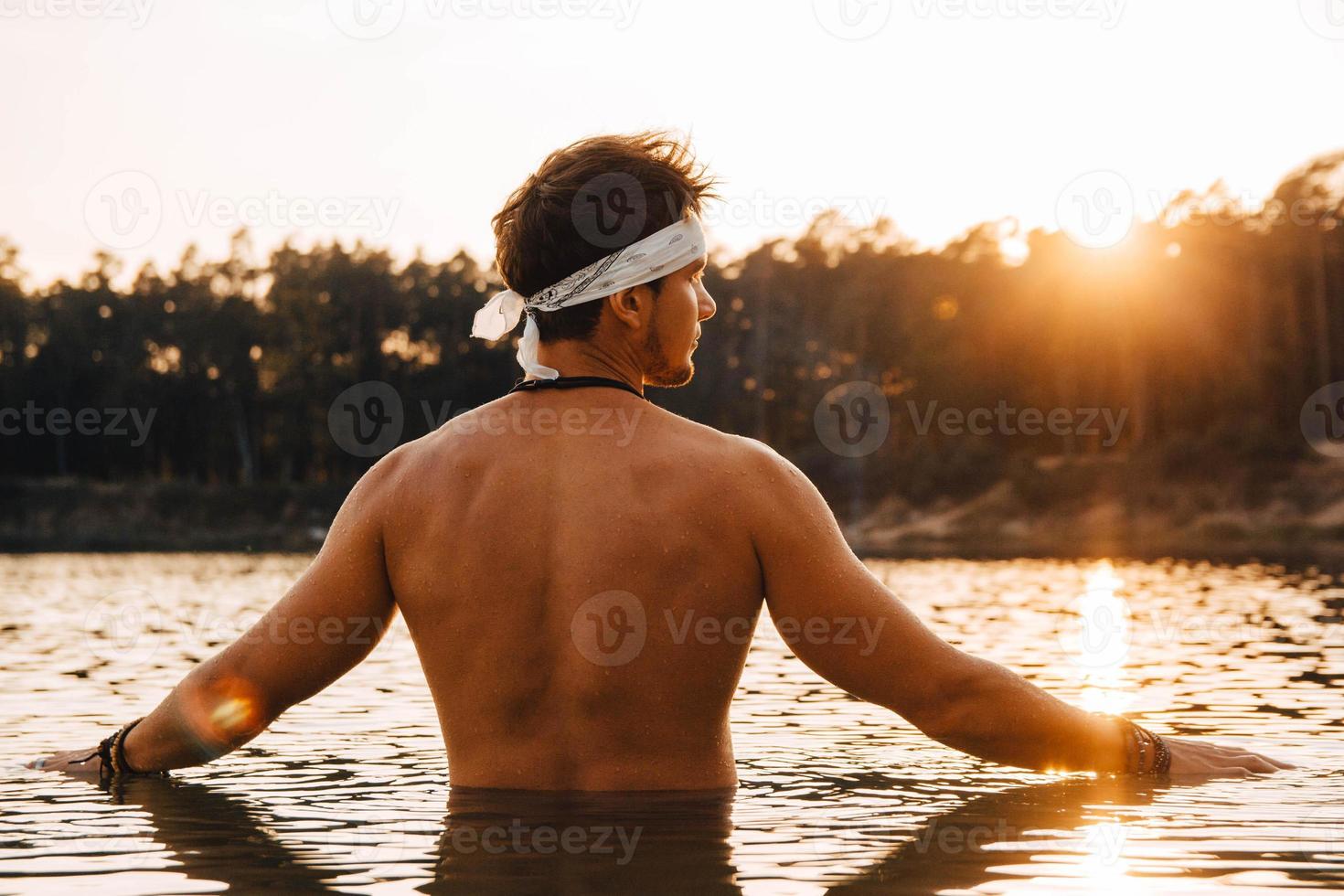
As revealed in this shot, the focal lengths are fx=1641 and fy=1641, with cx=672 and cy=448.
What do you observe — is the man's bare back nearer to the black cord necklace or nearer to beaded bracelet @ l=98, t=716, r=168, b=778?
the black cord necklace

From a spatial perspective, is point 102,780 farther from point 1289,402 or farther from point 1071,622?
point 1289,402

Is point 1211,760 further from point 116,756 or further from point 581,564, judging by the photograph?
point 116,756

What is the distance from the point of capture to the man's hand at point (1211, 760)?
15.0 feet

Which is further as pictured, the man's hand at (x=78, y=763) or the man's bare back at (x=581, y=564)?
the man's hand at (x=78, y=763)

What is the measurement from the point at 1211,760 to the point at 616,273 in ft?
8.35

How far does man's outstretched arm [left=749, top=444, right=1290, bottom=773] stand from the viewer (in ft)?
11.1

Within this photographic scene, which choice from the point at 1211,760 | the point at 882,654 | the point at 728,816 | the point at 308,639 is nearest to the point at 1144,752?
the point at 1211,760

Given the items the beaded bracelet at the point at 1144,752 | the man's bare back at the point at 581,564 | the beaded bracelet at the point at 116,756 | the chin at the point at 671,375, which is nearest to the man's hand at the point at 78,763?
the beaded bracelet at the point at 116,756

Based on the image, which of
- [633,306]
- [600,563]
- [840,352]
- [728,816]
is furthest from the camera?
[840,352]

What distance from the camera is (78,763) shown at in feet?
16.6

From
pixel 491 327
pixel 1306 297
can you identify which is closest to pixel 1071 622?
pixel 491 327

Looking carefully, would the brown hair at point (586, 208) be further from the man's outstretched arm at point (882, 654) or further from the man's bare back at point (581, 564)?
the man's outstretched arm at point (882, 654)

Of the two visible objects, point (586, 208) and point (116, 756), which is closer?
point (586, 208)

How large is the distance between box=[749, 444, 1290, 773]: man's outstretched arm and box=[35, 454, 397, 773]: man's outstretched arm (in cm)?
85
